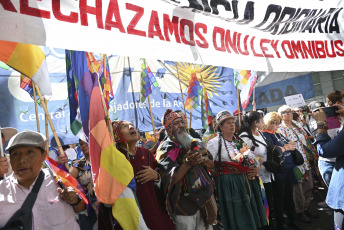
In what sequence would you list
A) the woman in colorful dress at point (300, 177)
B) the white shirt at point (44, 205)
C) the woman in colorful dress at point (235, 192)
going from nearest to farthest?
the white shirt at point (44, 205), the woman in colorful dress at point (235, 192), the woman in colorful dress at point (300, 177)

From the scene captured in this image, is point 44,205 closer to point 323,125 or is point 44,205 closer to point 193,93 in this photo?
point 323,125

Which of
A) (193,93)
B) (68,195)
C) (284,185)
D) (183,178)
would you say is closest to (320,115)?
(183,178)

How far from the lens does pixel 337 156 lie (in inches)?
113

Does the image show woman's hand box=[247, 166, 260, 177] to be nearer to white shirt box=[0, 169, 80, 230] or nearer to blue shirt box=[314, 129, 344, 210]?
blue shirt box=[314, 129, 344, 210]

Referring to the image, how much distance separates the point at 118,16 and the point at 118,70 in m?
6.65

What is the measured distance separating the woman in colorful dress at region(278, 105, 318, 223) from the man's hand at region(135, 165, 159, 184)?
3.02 m

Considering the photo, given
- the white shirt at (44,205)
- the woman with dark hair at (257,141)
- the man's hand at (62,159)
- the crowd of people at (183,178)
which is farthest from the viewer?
the woman with dark hair at (257,141)

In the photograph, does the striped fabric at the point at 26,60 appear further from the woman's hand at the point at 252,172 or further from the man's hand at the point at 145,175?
the woman's hand at the point at 252,172

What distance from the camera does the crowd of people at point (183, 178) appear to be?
5.93 feet

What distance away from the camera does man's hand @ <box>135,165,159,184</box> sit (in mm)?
2547

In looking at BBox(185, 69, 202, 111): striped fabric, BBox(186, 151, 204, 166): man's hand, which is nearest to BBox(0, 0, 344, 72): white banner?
BBox(186, 151, 204, 166): man's hand

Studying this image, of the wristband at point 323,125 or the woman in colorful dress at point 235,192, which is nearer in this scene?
the wristband at point 323,125

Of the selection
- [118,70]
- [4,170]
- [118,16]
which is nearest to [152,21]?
[118,16]

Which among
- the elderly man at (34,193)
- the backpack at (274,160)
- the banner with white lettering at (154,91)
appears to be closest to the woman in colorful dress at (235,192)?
the backpack at (274,160)
